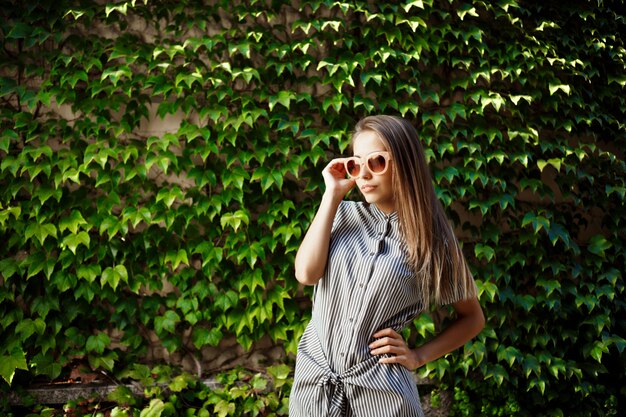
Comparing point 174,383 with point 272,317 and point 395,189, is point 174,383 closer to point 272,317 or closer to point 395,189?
point 272,317

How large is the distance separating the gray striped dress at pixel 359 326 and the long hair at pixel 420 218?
46 millimetres

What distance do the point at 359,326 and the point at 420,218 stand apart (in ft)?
1.21

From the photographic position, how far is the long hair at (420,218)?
1.55m

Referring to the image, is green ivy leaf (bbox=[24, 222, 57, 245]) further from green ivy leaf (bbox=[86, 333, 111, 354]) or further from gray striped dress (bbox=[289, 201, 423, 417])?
gray striped dress (bbox=[289, 201, 423, 417])

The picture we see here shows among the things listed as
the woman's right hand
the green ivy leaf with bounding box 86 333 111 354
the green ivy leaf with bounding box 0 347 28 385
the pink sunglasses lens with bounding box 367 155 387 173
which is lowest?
the green ivy leaf with bounding box 86 333 111 354

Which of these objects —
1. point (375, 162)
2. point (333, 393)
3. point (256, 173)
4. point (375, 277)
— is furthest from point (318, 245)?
point (256, 173)

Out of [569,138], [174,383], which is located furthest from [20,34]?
[569,138]

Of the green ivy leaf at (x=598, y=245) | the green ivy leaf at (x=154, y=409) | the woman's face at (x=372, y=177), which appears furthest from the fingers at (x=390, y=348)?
the green ivy leaf at (x=598, y=245)

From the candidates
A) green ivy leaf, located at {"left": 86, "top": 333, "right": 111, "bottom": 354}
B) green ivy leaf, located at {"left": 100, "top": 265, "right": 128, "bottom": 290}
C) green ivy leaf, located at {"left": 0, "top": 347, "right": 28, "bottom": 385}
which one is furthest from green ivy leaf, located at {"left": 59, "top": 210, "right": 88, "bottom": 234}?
green ivy leaf, located at {"left": 0, "top": 347, "right": 28, "bottom": 385}

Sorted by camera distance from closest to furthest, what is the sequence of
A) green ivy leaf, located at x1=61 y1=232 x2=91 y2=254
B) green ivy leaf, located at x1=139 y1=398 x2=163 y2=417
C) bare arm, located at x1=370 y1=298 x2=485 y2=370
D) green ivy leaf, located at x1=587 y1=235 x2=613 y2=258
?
bare arm, located at x1=370 y1=298 x2=485 y2=370
green ivy leaf, located at x1=139 y1=398 x2=163 y2=417
green ivy leaf, located at x1=61 y1=232 x2=91 y2=254
green ivy leaf, located at x1=587 y1=235 x2=613 y2=258

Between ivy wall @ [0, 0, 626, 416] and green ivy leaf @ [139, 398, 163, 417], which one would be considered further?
ivy wall @ [0, 0, 626, 416]

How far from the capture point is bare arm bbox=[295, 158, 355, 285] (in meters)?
1.57

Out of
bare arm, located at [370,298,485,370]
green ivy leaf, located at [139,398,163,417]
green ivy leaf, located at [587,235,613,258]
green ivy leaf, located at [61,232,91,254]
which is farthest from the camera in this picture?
green ivy leaf, located at [587,235,613,258]

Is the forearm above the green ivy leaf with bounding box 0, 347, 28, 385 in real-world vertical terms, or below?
above
